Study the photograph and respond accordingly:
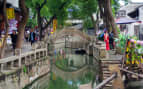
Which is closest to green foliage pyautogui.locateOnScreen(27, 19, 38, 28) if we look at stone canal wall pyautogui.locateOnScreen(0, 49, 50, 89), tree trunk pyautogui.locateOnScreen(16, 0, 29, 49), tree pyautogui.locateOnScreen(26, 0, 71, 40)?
tree pyautogui.locateOnScreen(26, 0, 71, 40)

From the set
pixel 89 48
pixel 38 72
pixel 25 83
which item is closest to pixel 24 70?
pixel 25 83

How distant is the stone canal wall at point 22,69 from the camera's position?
341 inches

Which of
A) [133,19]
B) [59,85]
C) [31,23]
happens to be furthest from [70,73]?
[31,23]

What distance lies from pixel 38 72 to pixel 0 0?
4785 millimetres

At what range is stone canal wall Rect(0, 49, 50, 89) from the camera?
8.67 m

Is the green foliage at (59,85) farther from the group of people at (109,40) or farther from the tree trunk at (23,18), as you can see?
the group of people at (109,40)

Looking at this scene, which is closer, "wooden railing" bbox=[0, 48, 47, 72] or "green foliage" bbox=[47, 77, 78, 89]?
"wooden railing" bbox=[0, 48, 47, 72]

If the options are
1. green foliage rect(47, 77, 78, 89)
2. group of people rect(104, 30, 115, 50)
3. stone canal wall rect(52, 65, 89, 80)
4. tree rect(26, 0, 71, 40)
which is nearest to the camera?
green foliage rect(47, 77, 78, 89)

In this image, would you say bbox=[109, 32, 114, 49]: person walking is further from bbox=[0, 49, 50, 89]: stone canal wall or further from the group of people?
bbox=[0, 49, 50, 89]: stone canal wall

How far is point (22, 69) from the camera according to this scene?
33.8 ft

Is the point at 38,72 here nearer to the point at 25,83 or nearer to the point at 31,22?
the point at 25,83

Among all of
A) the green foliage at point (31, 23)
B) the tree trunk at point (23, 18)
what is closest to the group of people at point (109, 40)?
the tree trunk at point (23, 18)

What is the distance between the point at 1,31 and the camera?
42.9ft

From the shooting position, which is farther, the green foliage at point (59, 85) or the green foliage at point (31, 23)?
the green foliage at point (31, 23)
